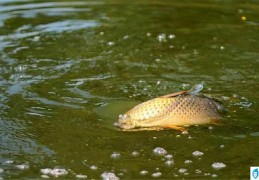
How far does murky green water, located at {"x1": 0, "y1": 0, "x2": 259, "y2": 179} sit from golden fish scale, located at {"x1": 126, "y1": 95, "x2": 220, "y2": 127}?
0.10 m

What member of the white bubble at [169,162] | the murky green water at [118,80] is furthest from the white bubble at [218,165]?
the white bubble at [169,162]

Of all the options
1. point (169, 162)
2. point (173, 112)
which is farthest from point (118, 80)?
point (169, 162)

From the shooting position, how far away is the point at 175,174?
392 centimetres

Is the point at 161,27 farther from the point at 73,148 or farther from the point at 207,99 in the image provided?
the point at 73,148

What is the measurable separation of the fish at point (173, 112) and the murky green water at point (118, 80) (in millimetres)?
90

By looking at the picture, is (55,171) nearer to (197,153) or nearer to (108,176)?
(108,176)

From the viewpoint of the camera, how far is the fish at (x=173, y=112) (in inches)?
182

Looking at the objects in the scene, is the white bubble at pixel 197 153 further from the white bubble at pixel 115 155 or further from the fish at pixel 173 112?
the white bubble at pixel 115 155

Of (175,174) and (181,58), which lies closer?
(175,174)

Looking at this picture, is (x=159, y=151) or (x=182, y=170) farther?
(x=159, y=151)

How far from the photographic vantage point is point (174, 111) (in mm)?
4609

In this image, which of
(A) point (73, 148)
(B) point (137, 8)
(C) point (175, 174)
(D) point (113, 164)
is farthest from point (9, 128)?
(B) point (137, 8)

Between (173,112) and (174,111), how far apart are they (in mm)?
12

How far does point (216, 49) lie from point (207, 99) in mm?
2562
